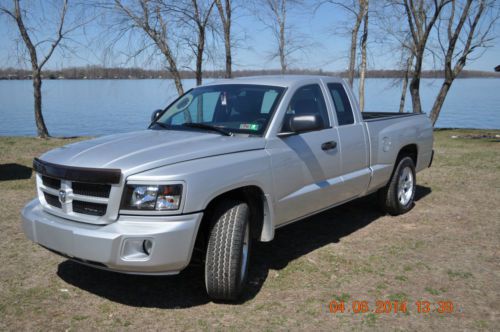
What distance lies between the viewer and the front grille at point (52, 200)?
394cm

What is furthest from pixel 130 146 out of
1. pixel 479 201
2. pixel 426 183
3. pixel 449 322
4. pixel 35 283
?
pixel 426 183

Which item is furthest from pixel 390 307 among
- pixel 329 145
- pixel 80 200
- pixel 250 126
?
pixel 80 200

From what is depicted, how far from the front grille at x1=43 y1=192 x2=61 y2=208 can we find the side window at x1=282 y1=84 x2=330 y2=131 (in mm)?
2152

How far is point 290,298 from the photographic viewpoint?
4219mm

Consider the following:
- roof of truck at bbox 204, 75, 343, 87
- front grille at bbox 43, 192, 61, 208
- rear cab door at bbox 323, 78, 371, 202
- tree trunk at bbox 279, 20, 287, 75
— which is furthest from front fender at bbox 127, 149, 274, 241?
tree trunk at bbox 279, 20, 287, 75

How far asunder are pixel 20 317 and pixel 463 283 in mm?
3864

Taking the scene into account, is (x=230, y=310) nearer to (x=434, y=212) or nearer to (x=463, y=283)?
(x=463, y=283)

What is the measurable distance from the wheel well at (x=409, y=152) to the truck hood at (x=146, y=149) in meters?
3.21

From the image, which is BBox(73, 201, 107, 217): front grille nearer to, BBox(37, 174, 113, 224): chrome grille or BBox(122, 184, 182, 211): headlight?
BBox(37, 174, 113, 224): chrome grille

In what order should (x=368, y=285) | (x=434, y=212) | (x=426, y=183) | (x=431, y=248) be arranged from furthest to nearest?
(x=426, y=183)
(x=434, y=212)
(x=431, y=248)
(x=368, y=285)

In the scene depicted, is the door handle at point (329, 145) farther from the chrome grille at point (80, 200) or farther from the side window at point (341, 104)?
the chrome grille at point (80, 200)

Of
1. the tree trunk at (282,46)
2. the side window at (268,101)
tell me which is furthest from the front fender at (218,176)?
the tree trunk at (282,46)

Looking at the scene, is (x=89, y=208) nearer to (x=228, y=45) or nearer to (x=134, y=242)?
(x=134, y=242)

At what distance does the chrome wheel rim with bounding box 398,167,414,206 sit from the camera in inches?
272
